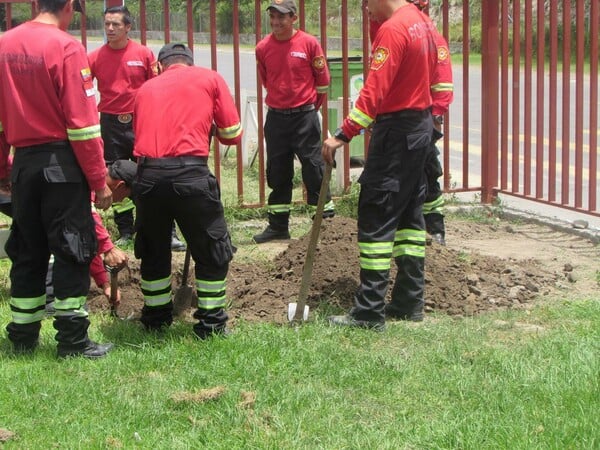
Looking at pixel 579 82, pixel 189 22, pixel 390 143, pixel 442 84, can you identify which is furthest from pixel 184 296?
pixel 579 82

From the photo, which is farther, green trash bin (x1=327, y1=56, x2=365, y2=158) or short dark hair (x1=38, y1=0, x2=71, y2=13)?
green trash bin (x1=327, y1=56, x2=365, y2=158)

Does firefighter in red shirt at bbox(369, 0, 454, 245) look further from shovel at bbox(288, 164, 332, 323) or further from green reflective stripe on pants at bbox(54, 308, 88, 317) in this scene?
green reflective stripe on pants at bbox(54, 308, 88, 317)

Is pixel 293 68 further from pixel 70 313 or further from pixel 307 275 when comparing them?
pixel 70 313

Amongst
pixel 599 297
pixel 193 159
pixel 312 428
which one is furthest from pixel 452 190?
pixel 312 428

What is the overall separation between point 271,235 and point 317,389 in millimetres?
4211

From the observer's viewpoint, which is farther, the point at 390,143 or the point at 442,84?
the point at 442,84

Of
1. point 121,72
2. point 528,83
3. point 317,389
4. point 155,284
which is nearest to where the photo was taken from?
point 317,389

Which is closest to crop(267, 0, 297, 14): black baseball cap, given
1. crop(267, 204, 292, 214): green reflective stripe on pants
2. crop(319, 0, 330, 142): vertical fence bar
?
crop(319, 0, 330, 142): vertical fence bar

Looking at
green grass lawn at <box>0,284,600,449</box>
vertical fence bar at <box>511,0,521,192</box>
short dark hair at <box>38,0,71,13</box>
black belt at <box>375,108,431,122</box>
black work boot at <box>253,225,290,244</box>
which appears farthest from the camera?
vertical fence bar at <box>511,0,521,192</box>

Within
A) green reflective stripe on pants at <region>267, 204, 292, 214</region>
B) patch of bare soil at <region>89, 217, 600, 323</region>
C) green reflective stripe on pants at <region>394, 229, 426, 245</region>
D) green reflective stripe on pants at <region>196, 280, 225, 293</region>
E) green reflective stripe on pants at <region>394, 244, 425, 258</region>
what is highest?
green reflective stripe on pants at <region>394, 229, 426, 245</region>

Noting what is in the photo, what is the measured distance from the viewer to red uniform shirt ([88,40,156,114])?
8500 millimetres

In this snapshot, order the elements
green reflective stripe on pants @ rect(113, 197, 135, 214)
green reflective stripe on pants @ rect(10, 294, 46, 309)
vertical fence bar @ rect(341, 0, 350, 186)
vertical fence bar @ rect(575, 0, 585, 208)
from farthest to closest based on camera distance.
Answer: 1. vertical fence bar @ rect(341, 0, 350, 186)
2. vertical fence bar @ rect(575, 0, 585, 208)
3. green reflective stripe on pants @ rect(113, 197, 135, 214)
4. green reflective stripe on pants @ rect(10, 294, 46, 309)

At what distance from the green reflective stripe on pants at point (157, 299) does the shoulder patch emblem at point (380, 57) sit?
1.97 m

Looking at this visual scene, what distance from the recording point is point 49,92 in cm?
530
